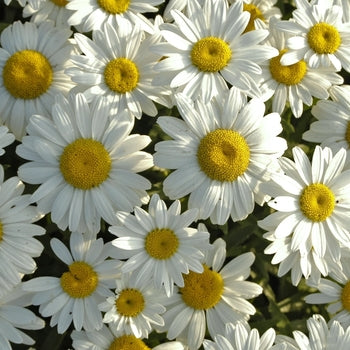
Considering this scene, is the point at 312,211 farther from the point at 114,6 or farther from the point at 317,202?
the point at 114,6

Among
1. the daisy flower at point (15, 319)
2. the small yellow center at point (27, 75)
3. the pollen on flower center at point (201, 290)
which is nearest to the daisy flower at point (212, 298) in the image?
the pollen on flower center at point (201, 290)

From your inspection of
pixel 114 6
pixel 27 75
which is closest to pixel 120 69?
pixel 114 6

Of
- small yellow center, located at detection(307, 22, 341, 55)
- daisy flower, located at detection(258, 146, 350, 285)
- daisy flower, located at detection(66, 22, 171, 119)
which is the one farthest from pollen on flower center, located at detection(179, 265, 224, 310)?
small yellow center, located at detection(307, 22, 341, 55)

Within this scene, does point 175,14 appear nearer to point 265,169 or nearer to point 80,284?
point 265,169

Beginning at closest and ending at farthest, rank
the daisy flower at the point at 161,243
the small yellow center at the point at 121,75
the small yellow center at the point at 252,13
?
the daisy flower at the point at 161,243, the small yellow center at the point at 121,75, the small yellow center at the point at 252,13

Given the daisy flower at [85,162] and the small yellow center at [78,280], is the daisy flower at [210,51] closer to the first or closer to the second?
the daisy flower at [85,162]

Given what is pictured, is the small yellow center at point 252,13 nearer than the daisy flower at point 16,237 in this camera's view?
No

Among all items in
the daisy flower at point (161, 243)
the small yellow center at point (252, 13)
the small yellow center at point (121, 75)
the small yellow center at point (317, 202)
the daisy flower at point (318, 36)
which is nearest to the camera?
the daisy flower at point (161, 243)
